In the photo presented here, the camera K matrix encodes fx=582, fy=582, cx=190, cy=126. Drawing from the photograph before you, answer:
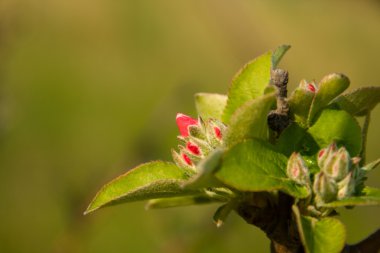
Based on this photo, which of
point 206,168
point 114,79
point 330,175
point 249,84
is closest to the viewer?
point 206,168

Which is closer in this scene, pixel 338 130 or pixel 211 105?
pixel 338 130

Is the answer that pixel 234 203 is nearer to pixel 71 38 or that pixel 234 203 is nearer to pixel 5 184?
pixel 5 184

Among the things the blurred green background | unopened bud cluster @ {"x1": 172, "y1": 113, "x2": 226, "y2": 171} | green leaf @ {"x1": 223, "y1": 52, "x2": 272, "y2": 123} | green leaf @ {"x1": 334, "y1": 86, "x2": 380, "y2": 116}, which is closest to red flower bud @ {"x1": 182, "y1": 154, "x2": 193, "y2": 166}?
unopened bud cluster @ {"x1": 172, "y1": 113, "x2": 226, "y2": 171}

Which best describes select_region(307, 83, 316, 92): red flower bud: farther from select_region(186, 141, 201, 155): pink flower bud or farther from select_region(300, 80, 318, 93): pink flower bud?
select_region(186, 141, 201, 155): pink flower bud

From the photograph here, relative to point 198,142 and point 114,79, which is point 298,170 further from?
point 114,79

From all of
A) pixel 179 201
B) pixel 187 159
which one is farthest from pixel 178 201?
pixel 187 159

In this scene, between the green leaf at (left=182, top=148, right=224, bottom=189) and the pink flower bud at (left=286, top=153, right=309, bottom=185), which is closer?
the green leaf at (left=182, top=148, right=224, bottom=189)

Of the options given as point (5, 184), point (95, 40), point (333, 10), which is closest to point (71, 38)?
point (95, 40)

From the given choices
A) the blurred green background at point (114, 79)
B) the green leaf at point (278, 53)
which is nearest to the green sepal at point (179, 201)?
the green leaf at point (278, 53)
